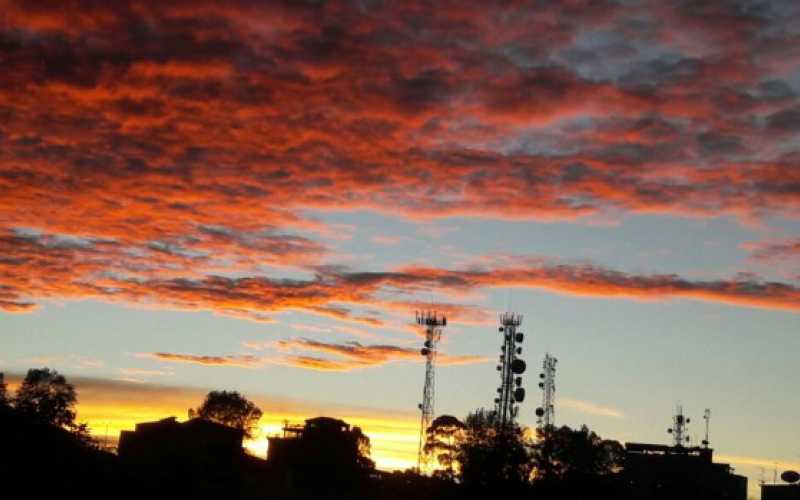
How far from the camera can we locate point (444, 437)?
133500mm

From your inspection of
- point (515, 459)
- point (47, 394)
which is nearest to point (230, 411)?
point (47, 394)

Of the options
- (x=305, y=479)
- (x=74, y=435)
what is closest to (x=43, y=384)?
(x=305, y=479)

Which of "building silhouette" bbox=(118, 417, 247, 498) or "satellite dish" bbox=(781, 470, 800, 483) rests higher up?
"satellite dish" bbox=(781, 470, 800, 483)

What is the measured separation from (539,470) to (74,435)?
176 ft

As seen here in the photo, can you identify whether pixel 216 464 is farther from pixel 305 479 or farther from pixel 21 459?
pixel 21 459

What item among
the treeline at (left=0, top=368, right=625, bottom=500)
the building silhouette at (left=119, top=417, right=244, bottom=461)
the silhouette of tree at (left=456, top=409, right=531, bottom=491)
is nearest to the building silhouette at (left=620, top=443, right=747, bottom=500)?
the treeline at (left=0, top=368, right=625, bottom=500)

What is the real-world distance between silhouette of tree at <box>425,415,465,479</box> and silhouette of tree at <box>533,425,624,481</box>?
10867 millimetres

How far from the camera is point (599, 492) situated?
102m

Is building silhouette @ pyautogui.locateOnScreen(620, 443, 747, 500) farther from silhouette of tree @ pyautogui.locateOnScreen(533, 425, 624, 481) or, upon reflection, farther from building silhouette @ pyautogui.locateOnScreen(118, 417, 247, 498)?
A: building silhouette @ pyautogui.locateOnScreen(118, 417, 247, 498)

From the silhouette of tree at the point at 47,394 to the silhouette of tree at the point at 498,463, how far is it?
65.7 meters

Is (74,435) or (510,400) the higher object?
(510,400)

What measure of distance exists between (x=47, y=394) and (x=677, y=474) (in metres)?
94.9

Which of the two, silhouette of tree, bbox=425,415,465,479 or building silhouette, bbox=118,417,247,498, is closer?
building silhouette, bbox=118,417,247,498

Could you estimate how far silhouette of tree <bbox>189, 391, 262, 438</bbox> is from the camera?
174 metres
